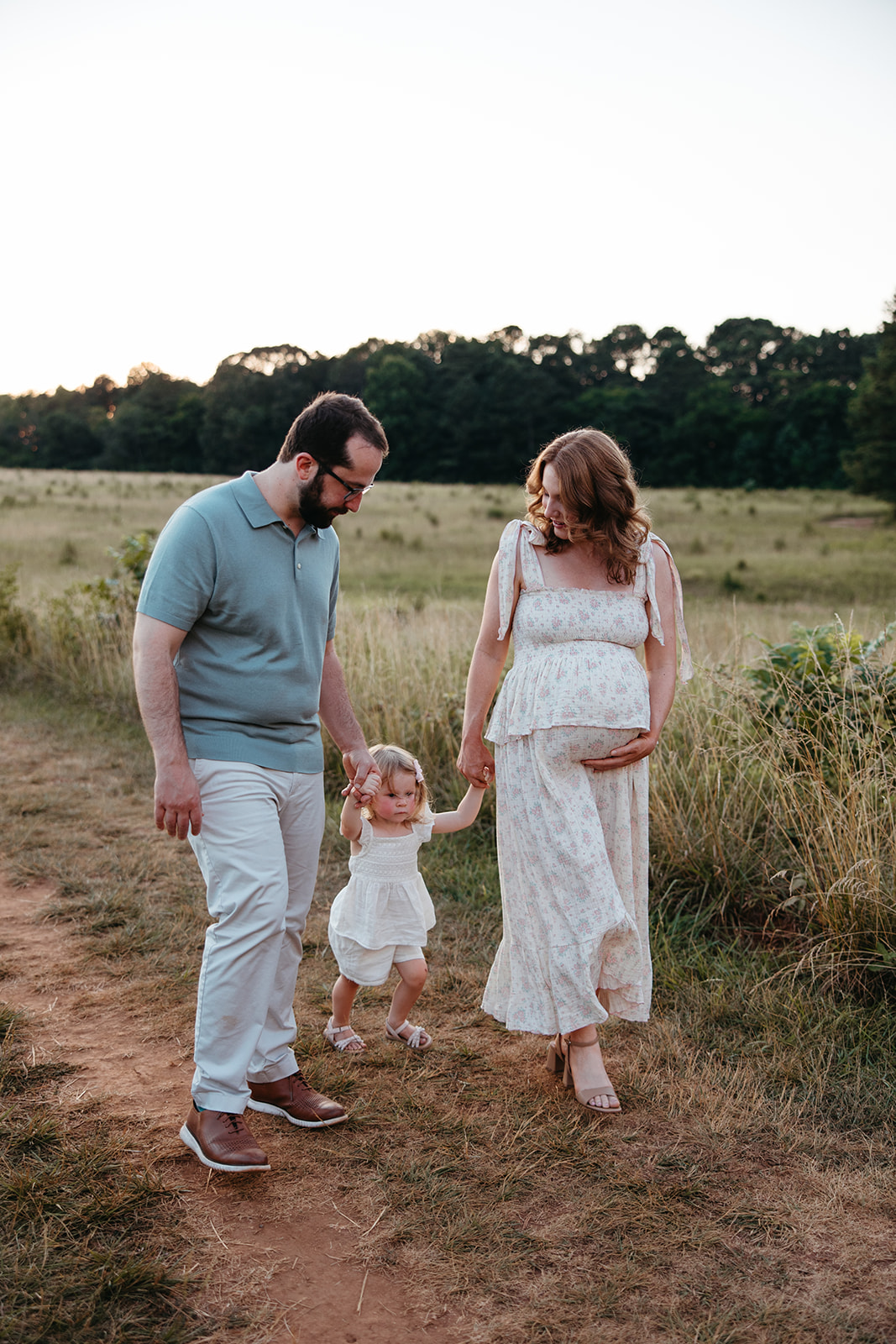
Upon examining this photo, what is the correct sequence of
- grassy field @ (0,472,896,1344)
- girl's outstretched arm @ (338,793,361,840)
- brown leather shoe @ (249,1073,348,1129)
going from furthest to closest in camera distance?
girl's outstretched arm @ (338,793,361,840), brown leather shoe @ (249,1073,348,1129), grassy field @ (0,472,896,1344)

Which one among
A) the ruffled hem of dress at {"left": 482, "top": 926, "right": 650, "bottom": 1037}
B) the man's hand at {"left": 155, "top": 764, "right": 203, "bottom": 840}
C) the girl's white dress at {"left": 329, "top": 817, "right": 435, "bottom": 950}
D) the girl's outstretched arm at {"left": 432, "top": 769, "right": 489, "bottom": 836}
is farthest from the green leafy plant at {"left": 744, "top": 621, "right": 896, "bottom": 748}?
the man's hand at {"left": 155, "top": 764, "right": 203, "bottom": 840}

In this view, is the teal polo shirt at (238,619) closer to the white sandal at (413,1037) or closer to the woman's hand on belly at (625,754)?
the woman's hand on belly at (625,754)

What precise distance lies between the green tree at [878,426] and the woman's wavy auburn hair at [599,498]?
35.2m

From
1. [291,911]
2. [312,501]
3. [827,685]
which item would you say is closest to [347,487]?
[312,501]

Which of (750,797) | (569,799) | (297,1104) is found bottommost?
(297,1104)

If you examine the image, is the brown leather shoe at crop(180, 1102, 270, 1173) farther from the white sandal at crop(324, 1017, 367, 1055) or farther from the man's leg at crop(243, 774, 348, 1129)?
the white sandal at crop(324, 1017, 367, 1055)

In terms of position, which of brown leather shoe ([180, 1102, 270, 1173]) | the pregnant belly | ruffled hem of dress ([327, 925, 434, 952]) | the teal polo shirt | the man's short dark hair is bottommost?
brown leather shoe ([180, 1102, 270, 1173])

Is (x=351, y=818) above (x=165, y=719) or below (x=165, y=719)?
below

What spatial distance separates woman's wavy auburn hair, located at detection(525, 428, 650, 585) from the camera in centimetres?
304

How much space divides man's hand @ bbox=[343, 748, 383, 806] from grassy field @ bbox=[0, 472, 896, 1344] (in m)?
1.00

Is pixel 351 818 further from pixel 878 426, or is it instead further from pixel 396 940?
pixel 878 426

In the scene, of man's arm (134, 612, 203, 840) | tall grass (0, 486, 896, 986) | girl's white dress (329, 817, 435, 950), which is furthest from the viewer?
tall grass (0, 486, 896, 986)

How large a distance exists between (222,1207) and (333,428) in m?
2.13

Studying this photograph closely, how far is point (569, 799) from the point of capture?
10.1 feet
